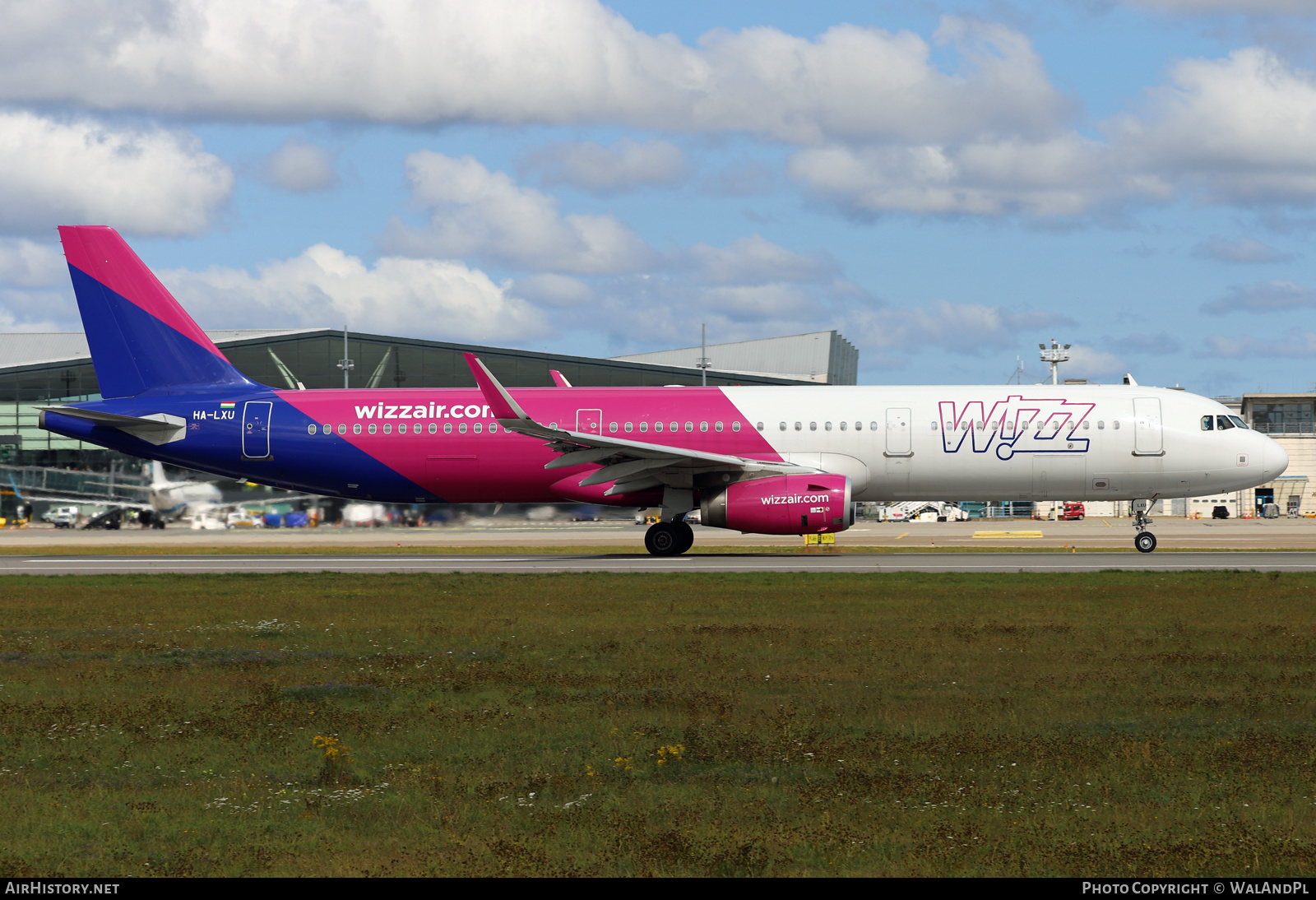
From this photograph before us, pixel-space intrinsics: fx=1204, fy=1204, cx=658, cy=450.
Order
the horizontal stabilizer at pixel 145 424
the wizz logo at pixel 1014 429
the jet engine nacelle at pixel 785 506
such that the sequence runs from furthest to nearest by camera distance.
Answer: the horizontal stabilizer at pixel 145 424 < the wizz logo at pixel 1014 429 < the jet engine nacelle at pixel 785 506

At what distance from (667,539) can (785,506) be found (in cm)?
385

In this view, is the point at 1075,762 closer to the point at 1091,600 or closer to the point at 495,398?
the point at 1091,600

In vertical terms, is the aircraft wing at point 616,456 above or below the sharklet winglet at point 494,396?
below

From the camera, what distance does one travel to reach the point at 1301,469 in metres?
95.4

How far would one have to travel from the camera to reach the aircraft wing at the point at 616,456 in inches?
1073

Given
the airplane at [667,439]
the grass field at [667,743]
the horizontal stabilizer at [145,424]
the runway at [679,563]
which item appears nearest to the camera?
the grass field at [667,743]

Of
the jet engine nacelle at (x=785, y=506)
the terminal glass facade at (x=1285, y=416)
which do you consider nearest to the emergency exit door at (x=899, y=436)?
the jet engine nacelle at (x=785, y=506)

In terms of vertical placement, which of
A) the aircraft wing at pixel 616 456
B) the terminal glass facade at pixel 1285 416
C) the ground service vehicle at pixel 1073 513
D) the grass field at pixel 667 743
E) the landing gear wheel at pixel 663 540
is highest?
the terminal glass facade at pixel 1285 416

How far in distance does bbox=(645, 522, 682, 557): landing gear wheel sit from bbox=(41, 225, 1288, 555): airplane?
4 centimetres

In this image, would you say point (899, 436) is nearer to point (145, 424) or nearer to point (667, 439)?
point (667, 439)

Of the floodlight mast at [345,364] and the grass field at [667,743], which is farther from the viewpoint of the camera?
the floodlight mast at [345,364]

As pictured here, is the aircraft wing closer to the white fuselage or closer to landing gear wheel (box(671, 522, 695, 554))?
the white fuselage

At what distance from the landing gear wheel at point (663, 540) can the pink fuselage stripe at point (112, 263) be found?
12.6 metres

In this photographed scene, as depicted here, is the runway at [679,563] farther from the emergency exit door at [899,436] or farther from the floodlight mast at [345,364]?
the floodlight mast at [345,364]
